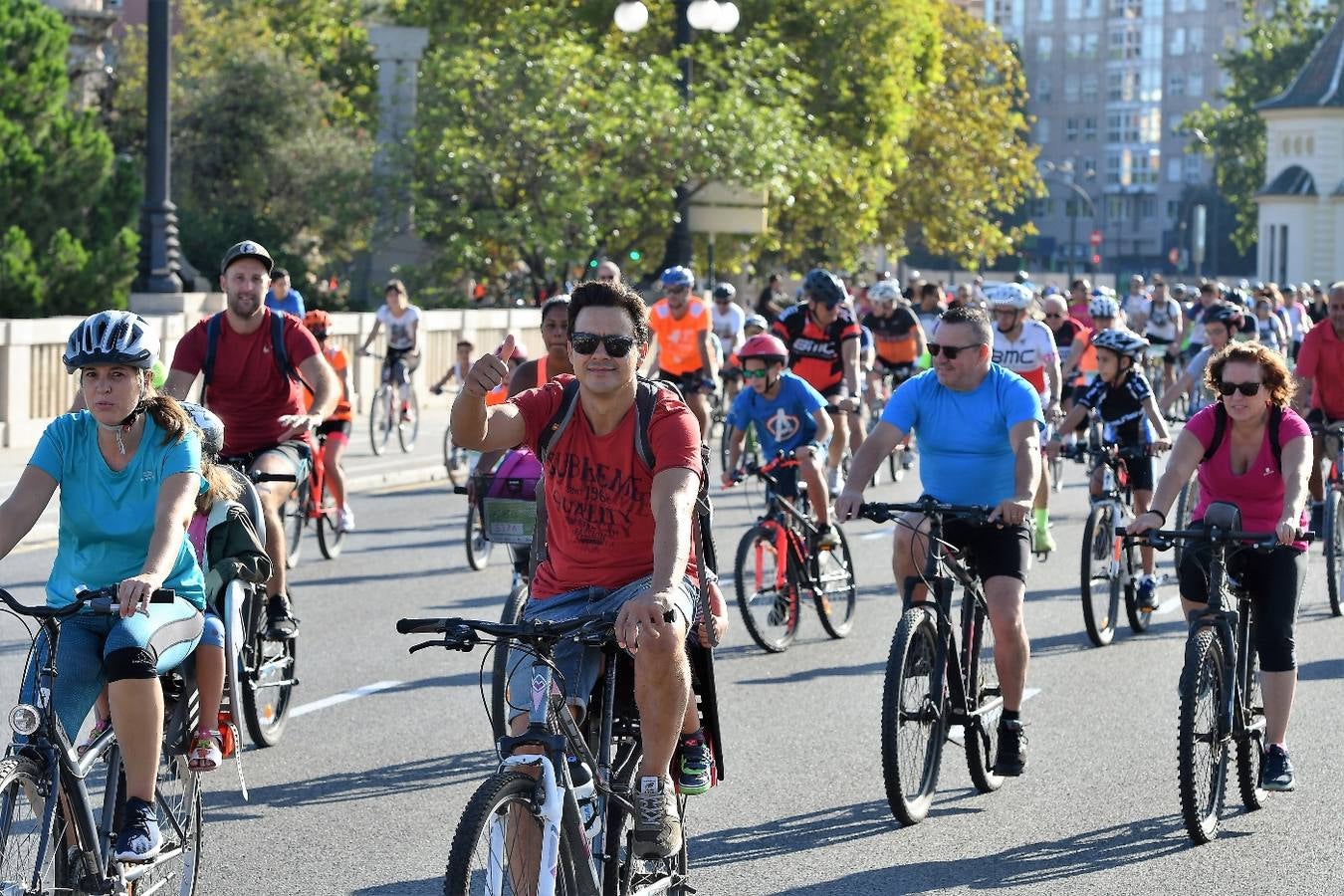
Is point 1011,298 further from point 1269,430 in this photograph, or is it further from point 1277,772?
point 1277,772

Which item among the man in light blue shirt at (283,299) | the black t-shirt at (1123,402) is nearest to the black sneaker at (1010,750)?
the black t-shirt at (1123,402)

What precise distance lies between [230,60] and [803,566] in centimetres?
2977

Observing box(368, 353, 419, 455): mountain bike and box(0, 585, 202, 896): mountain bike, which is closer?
box(0, 585, 202, 896): mountain bike

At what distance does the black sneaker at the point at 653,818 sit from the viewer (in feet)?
18.4

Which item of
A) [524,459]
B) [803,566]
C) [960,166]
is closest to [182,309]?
[803,566]

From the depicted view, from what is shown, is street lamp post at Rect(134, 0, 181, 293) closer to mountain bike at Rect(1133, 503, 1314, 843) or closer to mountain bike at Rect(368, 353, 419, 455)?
mountain bike at Rect(368, 353, 419, 455)

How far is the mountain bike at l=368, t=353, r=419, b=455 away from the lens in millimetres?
23906

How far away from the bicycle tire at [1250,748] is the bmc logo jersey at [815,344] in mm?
7288

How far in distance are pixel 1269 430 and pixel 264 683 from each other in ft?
12.4

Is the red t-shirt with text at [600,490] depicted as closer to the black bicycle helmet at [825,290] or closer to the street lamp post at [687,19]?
the black bicycle helmet at [825,290]

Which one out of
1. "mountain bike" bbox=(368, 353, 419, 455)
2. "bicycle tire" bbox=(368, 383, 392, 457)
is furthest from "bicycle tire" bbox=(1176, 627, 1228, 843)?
"mountain bike" bbox=(368, 353, 419, 455)

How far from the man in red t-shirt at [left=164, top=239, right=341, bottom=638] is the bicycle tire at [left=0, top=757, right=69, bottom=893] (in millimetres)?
4127

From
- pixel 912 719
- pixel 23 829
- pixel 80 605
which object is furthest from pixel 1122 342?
pixel 23 829

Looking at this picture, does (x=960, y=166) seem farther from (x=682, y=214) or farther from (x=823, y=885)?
(x=823, y=885)
